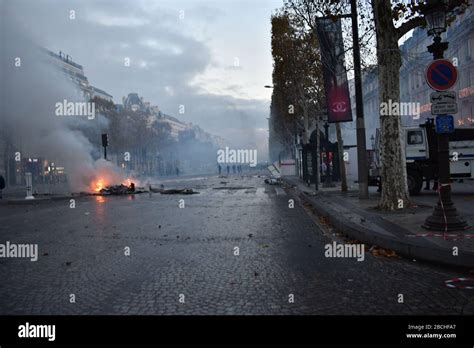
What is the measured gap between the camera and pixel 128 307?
14.0 feet

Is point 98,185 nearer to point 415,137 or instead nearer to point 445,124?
point 415,137

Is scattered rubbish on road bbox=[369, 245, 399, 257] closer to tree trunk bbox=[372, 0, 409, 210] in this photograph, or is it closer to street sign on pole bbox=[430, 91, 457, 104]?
street sign on pole bbox=[430, 91, 457, 104]

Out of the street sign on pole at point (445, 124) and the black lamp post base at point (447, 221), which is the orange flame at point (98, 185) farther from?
the street sign on pole at point (445, 124)

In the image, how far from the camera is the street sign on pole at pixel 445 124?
7.52 meters

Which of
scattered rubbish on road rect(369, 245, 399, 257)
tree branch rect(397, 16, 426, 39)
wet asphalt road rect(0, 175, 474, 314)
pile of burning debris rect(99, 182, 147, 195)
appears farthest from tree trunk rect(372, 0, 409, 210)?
pile of burning debris rect(99, 182, 147, 195)

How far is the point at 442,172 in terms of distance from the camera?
7586mm

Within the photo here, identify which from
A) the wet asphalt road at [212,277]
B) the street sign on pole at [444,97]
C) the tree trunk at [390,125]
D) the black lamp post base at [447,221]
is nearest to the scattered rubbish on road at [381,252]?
the wet asphalt road at [212,277]

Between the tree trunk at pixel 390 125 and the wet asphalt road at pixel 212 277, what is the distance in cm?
266

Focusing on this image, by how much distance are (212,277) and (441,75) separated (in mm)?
5430

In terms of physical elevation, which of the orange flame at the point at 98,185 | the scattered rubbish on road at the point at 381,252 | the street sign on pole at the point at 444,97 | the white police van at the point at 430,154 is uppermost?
the street sign on pole at the point at 444,97

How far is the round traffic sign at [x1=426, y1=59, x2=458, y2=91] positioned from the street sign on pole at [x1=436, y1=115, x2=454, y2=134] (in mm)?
526

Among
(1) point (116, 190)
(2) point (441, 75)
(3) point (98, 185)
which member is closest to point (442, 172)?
(2) point (441, 75)

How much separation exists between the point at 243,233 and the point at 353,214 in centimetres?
317

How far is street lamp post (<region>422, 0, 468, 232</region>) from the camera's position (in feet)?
24.5
